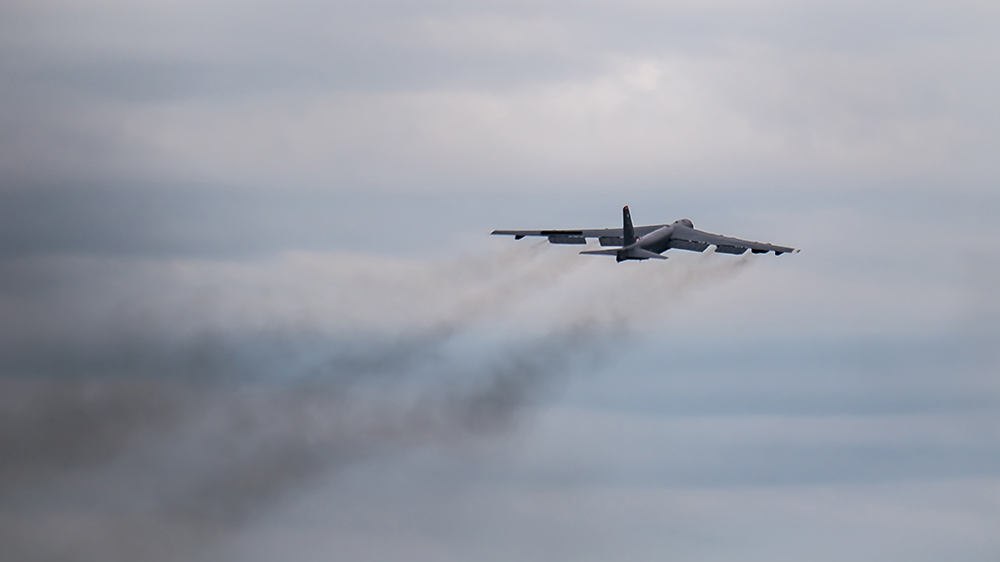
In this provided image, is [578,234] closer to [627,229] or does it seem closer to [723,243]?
[627,229]

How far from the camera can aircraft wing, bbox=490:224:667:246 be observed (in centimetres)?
10306

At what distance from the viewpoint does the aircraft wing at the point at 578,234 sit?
4058 inches

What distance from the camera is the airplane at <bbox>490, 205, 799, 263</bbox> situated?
102062 mm

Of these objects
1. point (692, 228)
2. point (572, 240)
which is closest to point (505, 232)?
point (572, 240)

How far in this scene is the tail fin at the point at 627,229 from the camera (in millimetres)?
101312

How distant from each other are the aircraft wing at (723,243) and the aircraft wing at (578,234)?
2093 mm

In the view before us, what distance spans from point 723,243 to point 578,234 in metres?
9.12

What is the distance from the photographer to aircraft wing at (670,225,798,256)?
4053 inches

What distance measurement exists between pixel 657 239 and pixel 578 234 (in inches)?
195

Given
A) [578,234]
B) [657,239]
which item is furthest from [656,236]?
[578,234]

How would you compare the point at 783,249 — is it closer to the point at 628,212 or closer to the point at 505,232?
the point at 628,212

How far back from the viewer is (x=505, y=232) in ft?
346

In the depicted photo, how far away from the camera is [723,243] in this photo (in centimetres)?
10425

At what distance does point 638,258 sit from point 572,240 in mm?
6407
